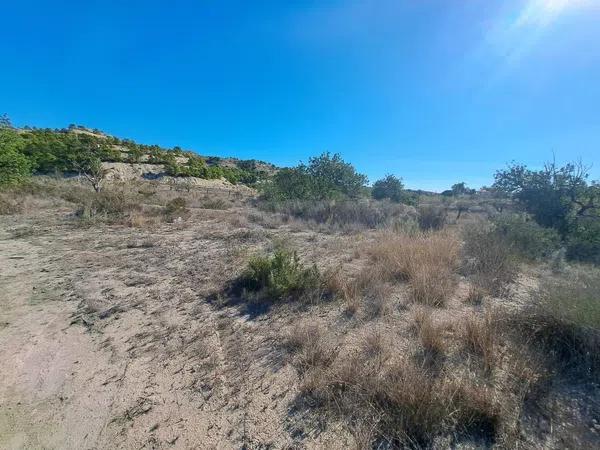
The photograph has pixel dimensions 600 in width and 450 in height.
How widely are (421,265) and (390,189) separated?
21.3 m

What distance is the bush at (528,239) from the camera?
20.2ft

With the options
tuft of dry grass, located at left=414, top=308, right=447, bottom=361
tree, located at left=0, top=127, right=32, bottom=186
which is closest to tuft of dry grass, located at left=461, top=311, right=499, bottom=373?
tuft of dry grass, located at left=414, top=308, right=447, bottom=361

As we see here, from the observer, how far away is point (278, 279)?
4125 mm

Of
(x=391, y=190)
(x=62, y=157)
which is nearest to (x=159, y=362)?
(x=391, y=190)

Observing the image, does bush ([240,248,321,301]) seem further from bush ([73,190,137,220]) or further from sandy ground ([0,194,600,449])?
bush ([73,190,137,220])

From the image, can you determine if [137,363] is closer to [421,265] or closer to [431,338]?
[431,338]

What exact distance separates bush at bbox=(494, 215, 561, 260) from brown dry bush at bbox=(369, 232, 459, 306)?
4.74 feet

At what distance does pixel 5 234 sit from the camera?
25.6ft

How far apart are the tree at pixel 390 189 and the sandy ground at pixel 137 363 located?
21551 millimetres

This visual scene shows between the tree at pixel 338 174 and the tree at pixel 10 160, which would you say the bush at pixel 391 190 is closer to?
the tree at pixel 338 174

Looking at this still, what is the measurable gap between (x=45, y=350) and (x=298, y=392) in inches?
120

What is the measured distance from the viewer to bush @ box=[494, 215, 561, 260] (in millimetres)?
6172

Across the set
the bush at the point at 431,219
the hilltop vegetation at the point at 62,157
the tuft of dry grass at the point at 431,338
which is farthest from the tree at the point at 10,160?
the bush at the point at 431,219

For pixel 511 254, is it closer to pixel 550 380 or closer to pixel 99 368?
pixel 550 380
